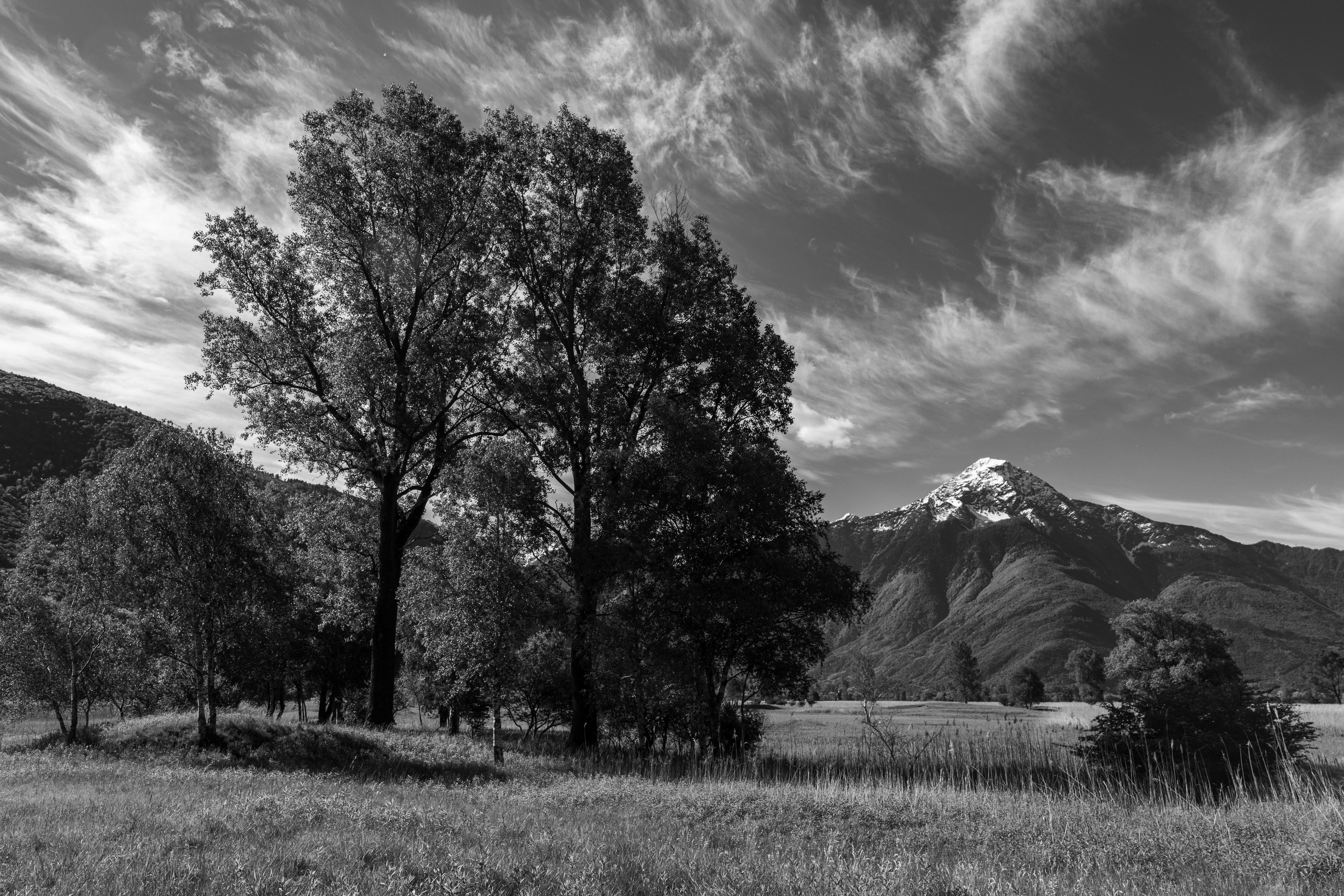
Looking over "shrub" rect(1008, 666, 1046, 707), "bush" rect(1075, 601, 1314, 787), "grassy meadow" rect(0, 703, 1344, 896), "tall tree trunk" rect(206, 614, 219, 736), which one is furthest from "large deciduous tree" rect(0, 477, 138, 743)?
"shrub" rect(1008, 666, 1046, 707)

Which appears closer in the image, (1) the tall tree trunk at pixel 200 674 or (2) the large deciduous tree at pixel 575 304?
(1) the tall tree trunk at pixel 200 674

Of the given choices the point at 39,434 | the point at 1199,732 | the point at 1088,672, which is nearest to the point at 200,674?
the point at 1199,732

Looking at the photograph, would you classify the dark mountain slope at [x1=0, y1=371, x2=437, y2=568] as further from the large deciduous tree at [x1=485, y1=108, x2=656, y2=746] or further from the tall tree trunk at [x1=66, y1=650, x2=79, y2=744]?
the large deciduous tree at [x1=485, y1=108, x2=656, y2=746]

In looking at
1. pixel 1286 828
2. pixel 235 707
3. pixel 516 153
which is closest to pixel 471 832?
pixel 1286 828

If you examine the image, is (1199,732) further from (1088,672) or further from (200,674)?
(1088,672)

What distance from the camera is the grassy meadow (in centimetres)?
725

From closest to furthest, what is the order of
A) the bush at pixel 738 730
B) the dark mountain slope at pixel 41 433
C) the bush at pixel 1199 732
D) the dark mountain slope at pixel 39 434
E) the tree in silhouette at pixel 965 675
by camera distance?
the bush at pixel 1199 732
the bush at pixel 738 730
the dark mountain slope at pixel 39 434
the dark mountain slope at pixel 41 433
the tree in silhouette at pixel 965 675

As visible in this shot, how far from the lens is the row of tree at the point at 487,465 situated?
22.2 metres

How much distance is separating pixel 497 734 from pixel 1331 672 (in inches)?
5523

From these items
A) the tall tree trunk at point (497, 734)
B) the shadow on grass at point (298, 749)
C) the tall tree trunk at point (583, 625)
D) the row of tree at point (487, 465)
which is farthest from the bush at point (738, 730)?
the shadow on grass at point (298, 749)

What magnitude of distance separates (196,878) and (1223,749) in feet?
67.5

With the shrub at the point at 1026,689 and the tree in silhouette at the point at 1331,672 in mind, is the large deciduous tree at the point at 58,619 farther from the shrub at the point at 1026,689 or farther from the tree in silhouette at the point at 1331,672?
the tree in silhouette at the point at 1331,672

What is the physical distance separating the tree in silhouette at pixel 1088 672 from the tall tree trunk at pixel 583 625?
4393 inches

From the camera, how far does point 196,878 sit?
6891mm
